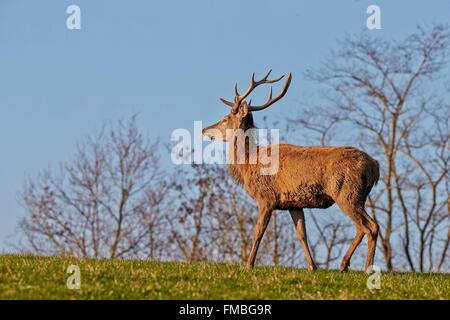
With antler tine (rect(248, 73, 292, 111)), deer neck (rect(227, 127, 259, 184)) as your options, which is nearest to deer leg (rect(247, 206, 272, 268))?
deer neck (rect(227, 127, 259, 184))

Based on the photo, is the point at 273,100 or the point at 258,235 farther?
the point at 273,100

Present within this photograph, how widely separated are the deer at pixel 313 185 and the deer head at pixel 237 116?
0.07m

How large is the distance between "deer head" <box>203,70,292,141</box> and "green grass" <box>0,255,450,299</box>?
12.9ft

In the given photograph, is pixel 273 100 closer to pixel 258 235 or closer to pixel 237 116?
pixel 237 116

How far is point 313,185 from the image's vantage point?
16766 millimetres

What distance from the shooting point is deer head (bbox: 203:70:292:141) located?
18125 millimetres

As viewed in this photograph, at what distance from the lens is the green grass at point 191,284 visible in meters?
11.7

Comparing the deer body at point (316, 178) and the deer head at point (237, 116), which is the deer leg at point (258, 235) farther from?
the deer head at point (237, 116)

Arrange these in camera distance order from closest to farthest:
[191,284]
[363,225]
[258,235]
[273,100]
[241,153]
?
[191,284]
[363,225]
[258,235]
[241,153]
[273,100]

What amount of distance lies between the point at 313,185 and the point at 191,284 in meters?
4.85

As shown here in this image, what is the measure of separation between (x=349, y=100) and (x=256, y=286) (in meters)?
23.0

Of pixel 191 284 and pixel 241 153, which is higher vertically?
pixel 241 153

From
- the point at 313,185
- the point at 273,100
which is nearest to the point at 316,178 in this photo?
the point at 313,185
